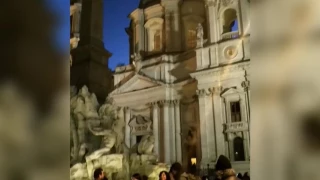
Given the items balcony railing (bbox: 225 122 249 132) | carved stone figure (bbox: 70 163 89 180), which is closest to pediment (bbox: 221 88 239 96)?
balcony railing (bbox: 225 122 249 132)

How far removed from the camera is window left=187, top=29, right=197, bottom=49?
618 cm

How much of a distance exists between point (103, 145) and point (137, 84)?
1.28 meters

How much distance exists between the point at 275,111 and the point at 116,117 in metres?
4.39

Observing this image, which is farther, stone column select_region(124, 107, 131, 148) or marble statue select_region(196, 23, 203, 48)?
marble statue select_region(196, 23, 203, 48)

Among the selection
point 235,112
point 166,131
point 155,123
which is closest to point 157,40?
point 155,123

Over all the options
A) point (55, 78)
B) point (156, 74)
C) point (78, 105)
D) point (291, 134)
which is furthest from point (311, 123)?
point (156, 74)

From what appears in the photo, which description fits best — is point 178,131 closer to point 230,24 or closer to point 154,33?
point 154,33

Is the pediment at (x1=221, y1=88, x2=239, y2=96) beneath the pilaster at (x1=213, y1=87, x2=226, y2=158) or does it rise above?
above

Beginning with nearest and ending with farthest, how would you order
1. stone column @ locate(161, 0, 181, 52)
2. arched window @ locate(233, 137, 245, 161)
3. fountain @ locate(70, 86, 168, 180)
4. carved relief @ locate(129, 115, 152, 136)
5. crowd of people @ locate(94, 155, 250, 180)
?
crowd of people @ locate(94, 155, 250, 180) < fountain @ locate(70, 86, 168, 180) < arched window @ locate(233, 137, 245, 161) < carved relief @ locate(129, 115, 152, 136) < stone column @ locate(161, 0, 181, 52)

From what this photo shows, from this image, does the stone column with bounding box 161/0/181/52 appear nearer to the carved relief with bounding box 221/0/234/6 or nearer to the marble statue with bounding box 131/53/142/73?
the marble statue with bounding box 131/53/142/73

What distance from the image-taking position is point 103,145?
5023 mm

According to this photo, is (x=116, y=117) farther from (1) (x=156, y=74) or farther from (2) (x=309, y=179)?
(2) (x=309, y=179)

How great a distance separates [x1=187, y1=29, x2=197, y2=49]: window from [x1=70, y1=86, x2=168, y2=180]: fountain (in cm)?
168

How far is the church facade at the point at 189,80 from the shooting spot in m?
5.30
